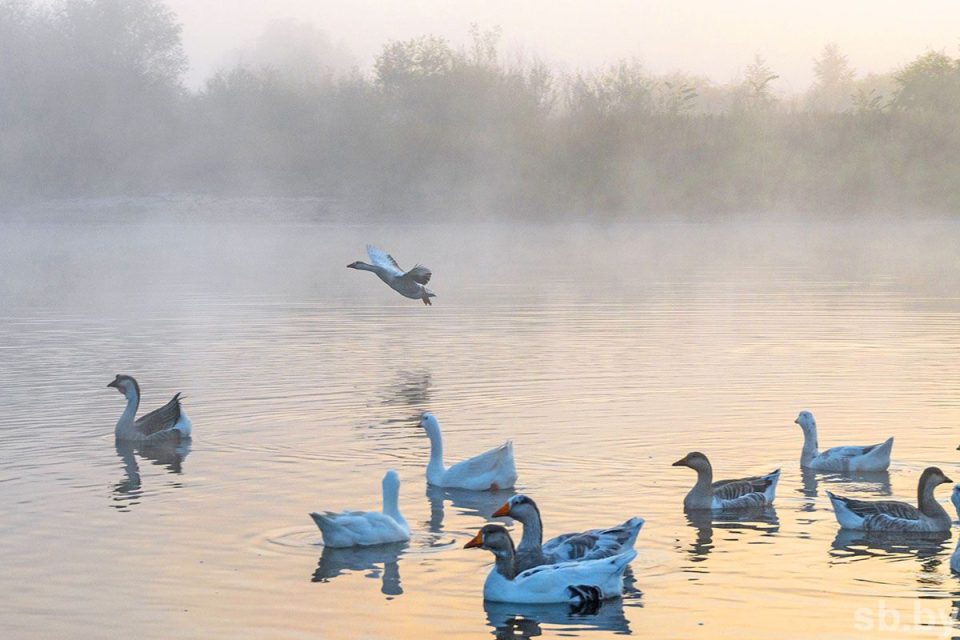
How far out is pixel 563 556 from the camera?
1085 cm

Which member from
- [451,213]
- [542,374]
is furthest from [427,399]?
[451,213]

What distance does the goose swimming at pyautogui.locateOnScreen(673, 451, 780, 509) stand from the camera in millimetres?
12641

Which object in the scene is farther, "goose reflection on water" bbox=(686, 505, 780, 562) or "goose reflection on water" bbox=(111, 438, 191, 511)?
"goose reflection on water" bbox=(111, 438, 191, 511)

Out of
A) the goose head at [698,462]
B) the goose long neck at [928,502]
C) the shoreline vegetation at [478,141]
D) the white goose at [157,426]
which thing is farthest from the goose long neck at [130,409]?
the shoreline vegetation at [478,141]

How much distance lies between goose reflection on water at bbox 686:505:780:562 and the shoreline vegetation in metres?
54.5

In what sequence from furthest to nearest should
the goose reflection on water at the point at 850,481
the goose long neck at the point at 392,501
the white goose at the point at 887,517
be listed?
the goose reflection on water at the point at 850,481 → the goose long neck at the point at 392,501 → the white goose at the point at 887,517

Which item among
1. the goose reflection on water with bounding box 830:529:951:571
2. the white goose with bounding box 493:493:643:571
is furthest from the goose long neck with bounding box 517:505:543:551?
the goose reflection on water with bounding box 830:529:951:571

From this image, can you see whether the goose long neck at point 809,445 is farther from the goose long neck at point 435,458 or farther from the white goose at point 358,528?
the white goose at point 358,528

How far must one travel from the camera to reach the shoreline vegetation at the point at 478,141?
6775 cm

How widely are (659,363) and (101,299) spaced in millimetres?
17180

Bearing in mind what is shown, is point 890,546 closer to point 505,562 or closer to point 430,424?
point 505,562

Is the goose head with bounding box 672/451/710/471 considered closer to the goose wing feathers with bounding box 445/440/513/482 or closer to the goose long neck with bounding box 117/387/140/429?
the goose wing feathers with bounding box 445/440/513/482

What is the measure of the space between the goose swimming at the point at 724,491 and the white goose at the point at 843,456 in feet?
5.48

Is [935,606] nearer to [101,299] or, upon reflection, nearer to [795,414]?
[795,414]
